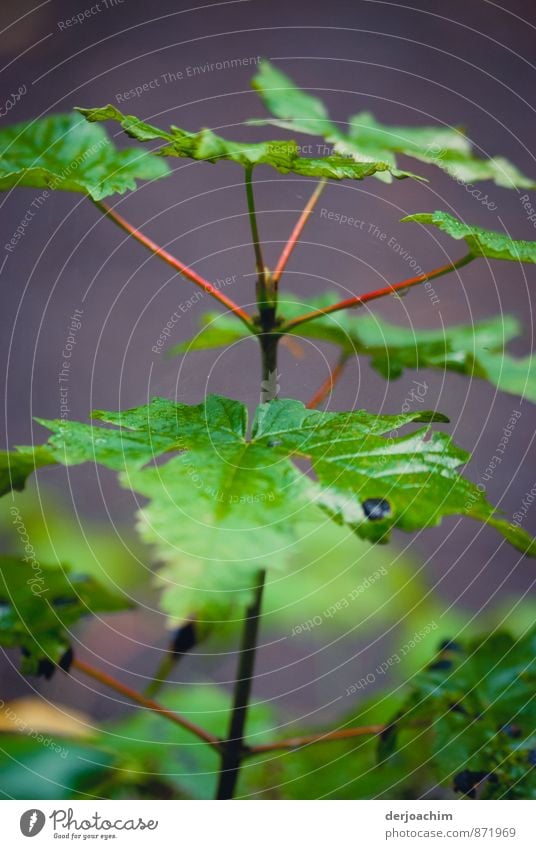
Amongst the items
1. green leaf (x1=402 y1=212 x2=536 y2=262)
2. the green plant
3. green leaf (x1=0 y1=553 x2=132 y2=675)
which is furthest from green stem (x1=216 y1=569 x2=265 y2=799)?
green leaf (x1=402 y1=212 x2=536 y2=262)

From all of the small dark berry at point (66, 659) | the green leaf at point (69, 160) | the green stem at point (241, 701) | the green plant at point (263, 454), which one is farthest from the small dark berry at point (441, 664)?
the green leaf at point (69, 160)

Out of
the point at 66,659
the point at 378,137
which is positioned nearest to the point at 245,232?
the point at 378,137

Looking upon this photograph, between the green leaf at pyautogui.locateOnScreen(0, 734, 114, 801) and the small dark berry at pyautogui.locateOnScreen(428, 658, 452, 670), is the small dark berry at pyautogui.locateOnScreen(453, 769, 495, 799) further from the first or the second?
the green leaf at pyautogui.locateOnScreen(0, 734, 114, 801)

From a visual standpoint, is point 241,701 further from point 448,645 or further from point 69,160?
point 69,160

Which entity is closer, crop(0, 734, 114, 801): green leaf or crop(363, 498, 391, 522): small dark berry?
crop(363, 498, 391, 522): small dark berry

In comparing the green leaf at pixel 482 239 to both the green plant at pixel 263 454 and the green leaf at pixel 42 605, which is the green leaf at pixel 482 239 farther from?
the green leaf at pixel 42 605

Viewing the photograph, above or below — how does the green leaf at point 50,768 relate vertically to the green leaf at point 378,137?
below
